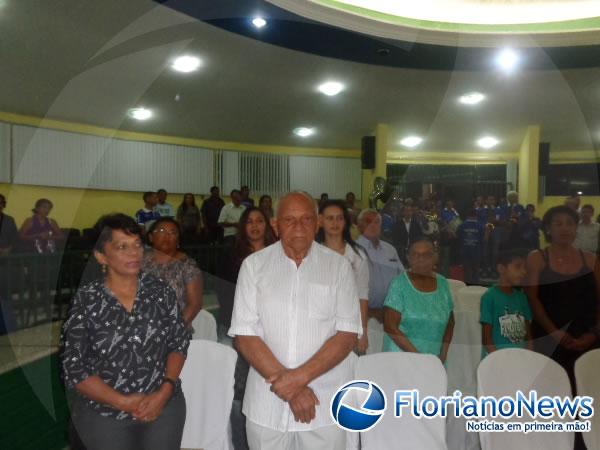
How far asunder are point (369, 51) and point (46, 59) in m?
2.95

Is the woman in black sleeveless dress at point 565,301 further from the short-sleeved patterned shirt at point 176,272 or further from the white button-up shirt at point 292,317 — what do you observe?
the short-sleeved patterned shirt at point 176,272

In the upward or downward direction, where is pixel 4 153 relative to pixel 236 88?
downward

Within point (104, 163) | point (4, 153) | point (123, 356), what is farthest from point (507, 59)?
point (4, 153)

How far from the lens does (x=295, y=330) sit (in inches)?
74.6

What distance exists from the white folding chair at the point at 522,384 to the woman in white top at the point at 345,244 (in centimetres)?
79

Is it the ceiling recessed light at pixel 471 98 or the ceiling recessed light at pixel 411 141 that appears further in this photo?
the ceiling recessed light at pixel 411 141

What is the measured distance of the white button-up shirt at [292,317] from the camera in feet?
6.23

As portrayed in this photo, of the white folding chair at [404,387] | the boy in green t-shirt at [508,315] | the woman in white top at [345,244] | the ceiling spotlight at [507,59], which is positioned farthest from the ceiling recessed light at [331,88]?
the white folding chair at [404,387]

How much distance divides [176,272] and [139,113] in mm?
4449

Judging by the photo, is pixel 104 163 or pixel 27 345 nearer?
pixel 27 345

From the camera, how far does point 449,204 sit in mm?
6809

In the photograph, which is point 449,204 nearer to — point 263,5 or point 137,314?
point 263,5

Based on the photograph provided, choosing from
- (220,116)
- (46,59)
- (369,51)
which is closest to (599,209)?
(369,51)

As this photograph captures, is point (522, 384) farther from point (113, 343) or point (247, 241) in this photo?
point (113, 343)
